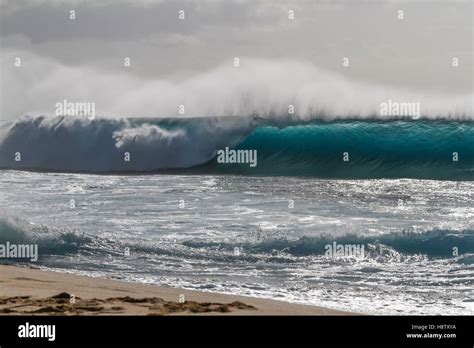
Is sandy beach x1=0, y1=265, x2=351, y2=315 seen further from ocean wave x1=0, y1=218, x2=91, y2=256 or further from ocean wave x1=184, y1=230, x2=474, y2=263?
ocean wave x1=184, y1=230, x2=474, y2=263

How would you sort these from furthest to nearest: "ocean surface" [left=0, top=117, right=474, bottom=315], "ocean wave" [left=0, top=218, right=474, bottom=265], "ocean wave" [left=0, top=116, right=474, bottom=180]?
"ocean wave" [left=0, top=116, right=474, bottom=180]
"ocean wave" [left=0, top=218, right=474, bottom=265]
"ocean surface" [left=0, top=117, right=474, bottom=315]

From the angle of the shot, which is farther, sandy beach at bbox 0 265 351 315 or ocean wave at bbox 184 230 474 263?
ocean wave at bbox 184 230 474 263

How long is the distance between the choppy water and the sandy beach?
1.41ft

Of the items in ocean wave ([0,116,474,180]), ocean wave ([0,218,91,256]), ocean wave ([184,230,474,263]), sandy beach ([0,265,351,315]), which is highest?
ocean wave ([0,116,474,180])

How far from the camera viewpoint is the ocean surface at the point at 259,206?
7320 mm

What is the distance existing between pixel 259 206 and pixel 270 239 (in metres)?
2.86

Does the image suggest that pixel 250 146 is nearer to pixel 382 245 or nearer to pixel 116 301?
pixel 382 245

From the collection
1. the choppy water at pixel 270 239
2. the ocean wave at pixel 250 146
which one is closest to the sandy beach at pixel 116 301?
the choppy water at pixel 270 239

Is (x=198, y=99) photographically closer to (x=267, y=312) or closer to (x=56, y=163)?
(x=56, y=163)

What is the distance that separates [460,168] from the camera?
16438 millimetres

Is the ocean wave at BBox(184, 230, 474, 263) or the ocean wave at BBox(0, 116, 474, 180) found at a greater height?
the ocean wave at BBox(0, 116, 474, 180)

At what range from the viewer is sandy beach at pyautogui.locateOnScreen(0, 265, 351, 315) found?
564 centimetres

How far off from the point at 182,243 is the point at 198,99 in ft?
40.5

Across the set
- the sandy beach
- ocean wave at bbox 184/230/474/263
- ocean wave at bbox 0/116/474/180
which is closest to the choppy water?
ocean wave at bbox 184/230/474/263
